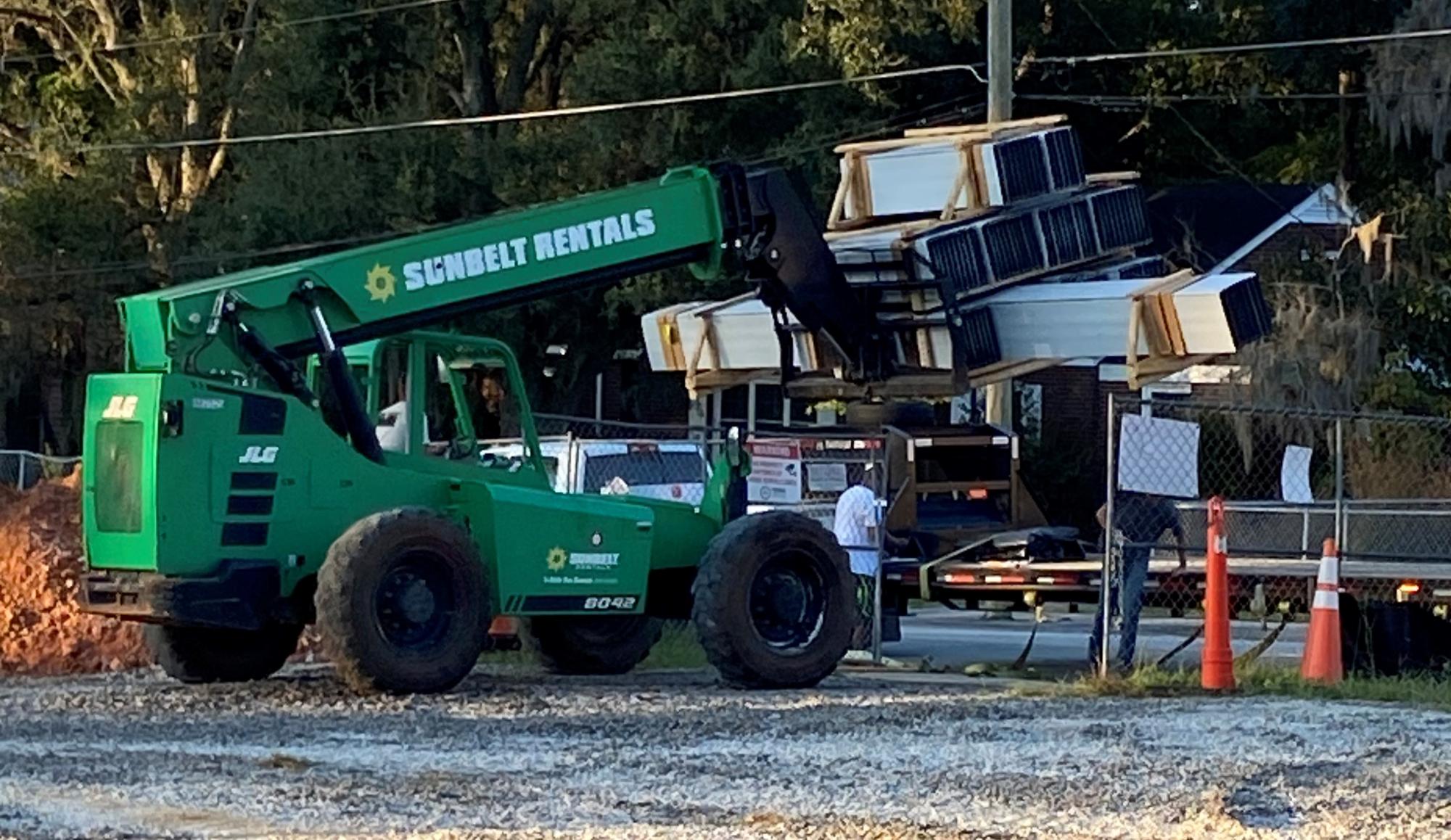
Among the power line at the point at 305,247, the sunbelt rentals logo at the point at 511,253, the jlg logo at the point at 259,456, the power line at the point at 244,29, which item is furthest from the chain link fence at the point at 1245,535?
the power line at the point at 244,29

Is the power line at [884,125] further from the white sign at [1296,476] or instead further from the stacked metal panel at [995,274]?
the stacked metal panel at [995,274]

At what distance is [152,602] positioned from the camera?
14.7m

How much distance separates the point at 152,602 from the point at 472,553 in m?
2.00

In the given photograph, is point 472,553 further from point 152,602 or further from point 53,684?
point 53,684

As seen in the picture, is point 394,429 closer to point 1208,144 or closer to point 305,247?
point 305,247

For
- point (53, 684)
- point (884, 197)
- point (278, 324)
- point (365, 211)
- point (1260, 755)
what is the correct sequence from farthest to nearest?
1. point (365, 211)
2. point (884, 197)
3. point (53, 684)
4. point (278, 324)
5. point (1260, 755)

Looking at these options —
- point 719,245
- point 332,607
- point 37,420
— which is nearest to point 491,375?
point 719,245

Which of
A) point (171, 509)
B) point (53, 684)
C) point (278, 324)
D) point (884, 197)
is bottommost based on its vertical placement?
point (53, 684)

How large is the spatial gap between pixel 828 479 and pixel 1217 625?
665 cm

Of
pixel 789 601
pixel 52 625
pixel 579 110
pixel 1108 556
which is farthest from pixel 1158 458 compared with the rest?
pixel 579 110

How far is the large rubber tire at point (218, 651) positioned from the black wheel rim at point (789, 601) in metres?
3.09

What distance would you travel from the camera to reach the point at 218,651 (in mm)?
16562

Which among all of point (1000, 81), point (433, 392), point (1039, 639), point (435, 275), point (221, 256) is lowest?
point (1039, 639)

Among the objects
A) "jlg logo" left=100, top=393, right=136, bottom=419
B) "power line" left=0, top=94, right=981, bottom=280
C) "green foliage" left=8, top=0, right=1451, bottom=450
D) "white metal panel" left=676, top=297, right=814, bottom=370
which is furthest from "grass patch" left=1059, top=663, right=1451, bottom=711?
"power line" left=0, top=94, right=981, bottom=280
